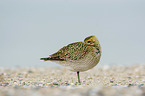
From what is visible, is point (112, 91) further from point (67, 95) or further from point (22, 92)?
point (22, 92)

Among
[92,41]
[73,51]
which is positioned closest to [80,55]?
[73,51]

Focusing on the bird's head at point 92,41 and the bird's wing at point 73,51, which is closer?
the bird's wing at point 73,51

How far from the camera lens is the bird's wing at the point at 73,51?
24.9ft

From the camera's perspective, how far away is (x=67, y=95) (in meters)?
4.88

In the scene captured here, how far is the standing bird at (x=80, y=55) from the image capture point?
24.7 feet

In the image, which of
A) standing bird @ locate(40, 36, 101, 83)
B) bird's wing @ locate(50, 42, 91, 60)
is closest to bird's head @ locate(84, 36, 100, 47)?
standing bird @ locate(40, 36, 101, 83)

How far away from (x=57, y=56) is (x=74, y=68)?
2.45 ft

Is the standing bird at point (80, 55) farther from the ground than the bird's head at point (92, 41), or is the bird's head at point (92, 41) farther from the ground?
the bird's head at point (92, 41)

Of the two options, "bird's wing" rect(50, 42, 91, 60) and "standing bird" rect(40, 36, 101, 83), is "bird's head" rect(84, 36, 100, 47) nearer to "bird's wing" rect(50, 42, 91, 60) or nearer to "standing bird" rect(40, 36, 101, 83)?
"standing bird" rect(40, 36, 101, 83)

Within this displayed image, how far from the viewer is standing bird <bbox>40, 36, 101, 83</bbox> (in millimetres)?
7539

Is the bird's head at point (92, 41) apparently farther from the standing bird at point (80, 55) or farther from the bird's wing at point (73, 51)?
the bird's wing at point (73, 51)

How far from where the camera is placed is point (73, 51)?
306 inches

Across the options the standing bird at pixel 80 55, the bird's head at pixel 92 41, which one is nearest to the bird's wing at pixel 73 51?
the standing bird at pixel 80 55

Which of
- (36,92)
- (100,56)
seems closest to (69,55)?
(100,56)
